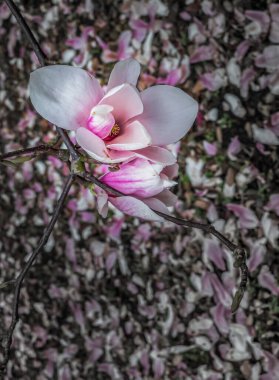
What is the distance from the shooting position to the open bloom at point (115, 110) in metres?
0.42

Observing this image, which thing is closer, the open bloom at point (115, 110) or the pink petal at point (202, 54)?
the open bloom at point (115, 110)

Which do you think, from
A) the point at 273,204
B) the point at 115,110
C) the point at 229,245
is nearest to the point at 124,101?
the point at 115,110

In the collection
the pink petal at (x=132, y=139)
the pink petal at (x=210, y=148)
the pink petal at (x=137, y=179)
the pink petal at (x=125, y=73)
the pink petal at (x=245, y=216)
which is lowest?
the pink petal at (x=245, y=216)

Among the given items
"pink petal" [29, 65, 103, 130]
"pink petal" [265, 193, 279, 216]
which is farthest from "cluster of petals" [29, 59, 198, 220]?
"pink petal" [265, 193, 279, 216]

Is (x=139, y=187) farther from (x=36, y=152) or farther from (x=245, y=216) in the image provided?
(x=245, y=216)

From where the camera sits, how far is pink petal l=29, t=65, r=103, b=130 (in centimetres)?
42

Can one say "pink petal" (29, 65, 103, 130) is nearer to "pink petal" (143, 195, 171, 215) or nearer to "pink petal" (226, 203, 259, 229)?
"pink petal" (143, 195, 171, 215)

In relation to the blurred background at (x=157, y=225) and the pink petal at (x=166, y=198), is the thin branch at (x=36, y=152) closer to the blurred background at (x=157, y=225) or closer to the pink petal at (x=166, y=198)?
the pink petal at (x=166, y=198)

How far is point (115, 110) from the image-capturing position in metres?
0.46

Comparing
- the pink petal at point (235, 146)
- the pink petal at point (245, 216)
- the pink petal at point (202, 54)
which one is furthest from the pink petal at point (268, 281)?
the pink petal at point (202, 54)

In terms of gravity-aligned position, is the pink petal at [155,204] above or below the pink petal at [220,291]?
above

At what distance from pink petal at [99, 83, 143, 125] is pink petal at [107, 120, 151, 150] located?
0.04 ft

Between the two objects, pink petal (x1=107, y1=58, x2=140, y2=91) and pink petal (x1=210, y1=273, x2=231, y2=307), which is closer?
pink petal (x1=107, y1=58, x2=140, y2=91)

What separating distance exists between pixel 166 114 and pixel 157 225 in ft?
3.23
